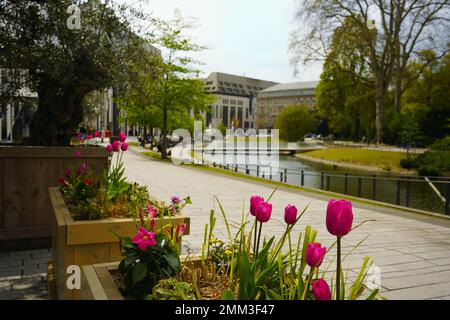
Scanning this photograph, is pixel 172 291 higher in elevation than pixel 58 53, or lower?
lower

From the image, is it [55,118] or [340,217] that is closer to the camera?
[340,217]

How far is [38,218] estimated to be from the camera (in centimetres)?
534

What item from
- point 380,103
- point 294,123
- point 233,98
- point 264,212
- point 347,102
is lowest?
point 264,212

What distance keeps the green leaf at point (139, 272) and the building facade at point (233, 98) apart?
433 feet

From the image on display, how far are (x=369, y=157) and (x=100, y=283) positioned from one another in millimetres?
37700

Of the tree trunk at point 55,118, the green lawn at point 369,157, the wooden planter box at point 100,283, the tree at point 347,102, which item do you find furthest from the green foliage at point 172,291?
the tree at point 347,102

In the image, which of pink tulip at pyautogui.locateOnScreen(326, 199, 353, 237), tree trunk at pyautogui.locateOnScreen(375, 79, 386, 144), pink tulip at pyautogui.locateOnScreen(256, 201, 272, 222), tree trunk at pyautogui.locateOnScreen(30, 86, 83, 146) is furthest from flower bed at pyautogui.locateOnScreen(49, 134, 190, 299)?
tree trunk at pyautogui.locateOnScreen(375, 79, 386, 144)

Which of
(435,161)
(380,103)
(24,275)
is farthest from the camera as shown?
(380,103)

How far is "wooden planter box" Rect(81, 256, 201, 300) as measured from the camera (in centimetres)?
187

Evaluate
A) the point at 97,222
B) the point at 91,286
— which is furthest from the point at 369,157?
the point at 91,286

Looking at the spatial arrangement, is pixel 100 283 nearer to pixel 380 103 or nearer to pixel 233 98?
pixel 380 103

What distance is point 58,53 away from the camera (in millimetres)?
5574

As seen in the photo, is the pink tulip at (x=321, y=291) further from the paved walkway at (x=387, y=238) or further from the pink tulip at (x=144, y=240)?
the paved walkway at (x=387, y=238)
